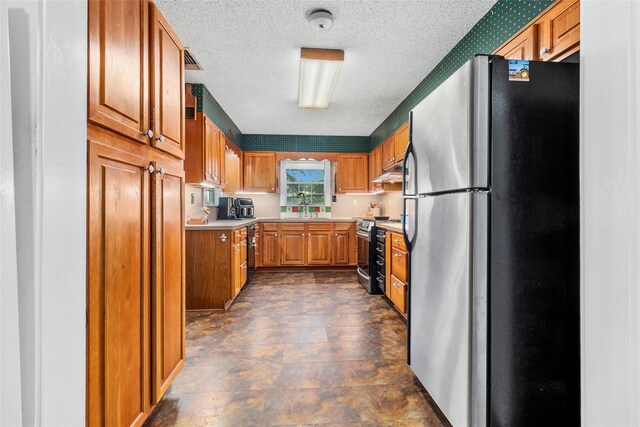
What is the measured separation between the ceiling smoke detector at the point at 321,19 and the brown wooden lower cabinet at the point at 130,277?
145 centimetres

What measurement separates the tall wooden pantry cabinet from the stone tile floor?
1.05ft

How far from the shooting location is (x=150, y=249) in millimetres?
1452

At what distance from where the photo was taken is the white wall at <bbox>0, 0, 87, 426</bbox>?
17.1 inches

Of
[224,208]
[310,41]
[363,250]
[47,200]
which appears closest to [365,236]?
[363,250]

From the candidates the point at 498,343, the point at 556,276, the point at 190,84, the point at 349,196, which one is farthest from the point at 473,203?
the point at 349,196

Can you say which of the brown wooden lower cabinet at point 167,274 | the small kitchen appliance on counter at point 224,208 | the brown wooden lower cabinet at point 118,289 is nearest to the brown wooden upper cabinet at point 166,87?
the brown wooden lower cabinet at point 167,274

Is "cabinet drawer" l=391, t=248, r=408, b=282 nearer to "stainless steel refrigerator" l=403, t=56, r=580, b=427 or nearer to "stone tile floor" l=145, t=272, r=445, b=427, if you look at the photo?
"stone tile floor" l=145, t=272, r=445, b=427

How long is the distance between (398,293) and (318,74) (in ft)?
7.65

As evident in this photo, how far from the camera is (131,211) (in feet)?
4.20

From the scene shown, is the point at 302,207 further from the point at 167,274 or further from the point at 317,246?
the point at 167,274

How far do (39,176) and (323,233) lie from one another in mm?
5138

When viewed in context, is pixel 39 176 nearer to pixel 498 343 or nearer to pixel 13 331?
pixel 13 331

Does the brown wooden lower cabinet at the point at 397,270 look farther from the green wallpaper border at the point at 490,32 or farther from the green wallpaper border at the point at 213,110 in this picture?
the green wallpaper border at the point at 213,110

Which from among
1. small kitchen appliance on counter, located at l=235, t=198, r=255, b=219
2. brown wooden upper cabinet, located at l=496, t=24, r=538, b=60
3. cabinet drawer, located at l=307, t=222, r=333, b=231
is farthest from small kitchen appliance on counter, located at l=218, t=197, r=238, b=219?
brown wooden upper cabinet, located at l=496, t=24, r=538, b=60
